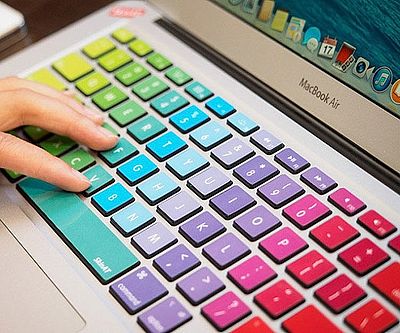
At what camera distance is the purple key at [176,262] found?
0.57m

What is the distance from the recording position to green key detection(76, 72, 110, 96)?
75 cm

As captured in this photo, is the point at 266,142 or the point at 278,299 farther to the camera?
the point at 266,142

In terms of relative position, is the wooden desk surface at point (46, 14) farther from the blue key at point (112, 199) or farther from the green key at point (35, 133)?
the blue key at point (112, 199)

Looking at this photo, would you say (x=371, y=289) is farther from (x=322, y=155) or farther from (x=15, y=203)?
(x=15, y=203)

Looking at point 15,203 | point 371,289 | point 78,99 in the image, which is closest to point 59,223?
point 15,203

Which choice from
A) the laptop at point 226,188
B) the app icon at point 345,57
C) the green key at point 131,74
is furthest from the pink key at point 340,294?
the green key at point 131,74

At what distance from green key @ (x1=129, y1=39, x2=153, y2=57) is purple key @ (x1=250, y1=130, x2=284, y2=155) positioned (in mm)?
177

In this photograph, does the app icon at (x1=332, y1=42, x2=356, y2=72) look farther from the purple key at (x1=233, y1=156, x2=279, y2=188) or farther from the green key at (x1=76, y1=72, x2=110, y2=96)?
the green key at (x1=76, y1=72, x2=110, y2=96)

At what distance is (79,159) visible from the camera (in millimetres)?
688

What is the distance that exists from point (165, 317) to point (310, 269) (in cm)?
12

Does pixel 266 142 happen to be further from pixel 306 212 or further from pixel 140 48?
pixel 140 48

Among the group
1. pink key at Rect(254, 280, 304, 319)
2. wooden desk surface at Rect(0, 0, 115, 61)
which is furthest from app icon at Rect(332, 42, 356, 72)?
wooden desk surface at Rect(0, 0, 115, 61)

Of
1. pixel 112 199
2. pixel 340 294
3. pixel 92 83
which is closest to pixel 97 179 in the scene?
pixel 112 199

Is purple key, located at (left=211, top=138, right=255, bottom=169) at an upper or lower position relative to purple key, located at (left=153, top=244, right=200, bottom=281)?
upper
